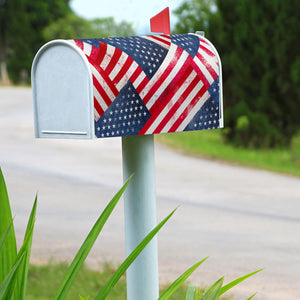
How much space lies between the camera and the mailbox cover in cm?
216

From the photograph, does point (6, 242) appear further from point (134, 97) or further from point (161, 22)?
point (161, 22)

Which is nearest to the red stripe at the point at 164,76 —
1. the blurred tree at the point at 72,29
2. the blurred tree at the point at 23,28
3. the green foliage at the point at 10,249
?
the green foliage at the point at 10,249

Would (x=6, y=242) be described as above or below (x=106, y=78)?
below

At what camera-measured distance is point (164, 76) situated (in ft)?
7.66

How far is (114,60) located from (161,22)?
0.36 metres

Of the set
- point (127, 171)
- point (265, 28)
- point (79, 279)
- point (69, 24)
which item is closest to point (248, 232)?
point (79, 279)

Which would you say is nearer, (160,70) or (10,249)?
(10,249)

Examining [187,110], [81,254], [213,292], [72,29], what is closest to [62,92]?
[187,110]

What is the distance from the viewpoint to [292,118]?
11.8 metres

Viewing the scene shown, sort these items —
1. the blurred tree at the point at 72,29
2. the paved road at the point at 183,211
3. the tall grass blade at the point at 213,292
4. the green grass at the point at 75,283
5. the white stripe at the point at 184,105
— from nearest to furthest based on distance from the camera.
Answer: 1. the tall grass blade at the point at 213,292
2. the white stripe at the point at 184,105
3. the green grass at the point at 75,283
4. the paved road at the point at 183,211
5. the blurred tree at the point at 72,29

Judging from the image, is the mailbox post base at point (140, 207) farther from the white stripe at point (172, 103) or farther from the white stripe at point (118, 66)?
the white stripe at point (118, 66)

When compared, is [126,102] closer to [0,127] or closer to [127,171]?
[127,171]

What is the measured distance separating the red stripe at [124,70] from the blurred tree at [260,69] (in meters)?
9.02

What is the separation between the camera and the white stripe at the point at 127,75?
222cm
